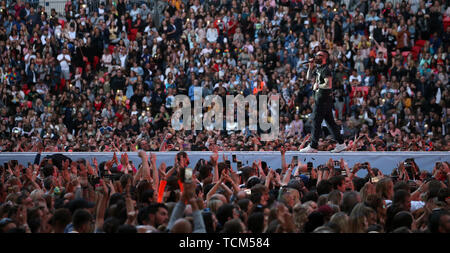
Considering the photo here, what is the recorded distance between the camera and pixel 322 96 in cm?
1246

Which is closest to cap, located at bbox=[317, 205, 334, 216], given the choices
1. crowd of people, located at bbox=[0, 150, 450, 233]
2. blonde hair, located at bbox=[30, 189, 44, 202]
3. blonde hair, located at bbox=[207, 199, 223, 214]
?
crowd of people, located at bbox=[0, 150, 450, 233]

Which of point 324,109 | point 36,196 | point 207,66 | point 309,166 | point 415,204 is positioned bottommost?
point 415,204

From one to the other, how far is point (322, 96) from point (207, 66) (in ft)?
29.4

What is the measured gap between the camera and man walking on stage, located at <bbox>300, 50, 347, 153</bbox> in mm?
12211

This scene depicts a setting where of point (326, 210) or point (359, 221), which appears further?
point (326, 210)

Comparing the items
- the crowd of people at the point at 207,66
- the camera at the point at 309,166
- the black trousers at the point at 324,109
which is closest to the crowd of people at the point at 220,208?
the camera at the point at 309,166

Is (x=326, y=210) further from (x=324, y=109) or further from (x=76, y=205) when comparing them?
(x=324, y=109)

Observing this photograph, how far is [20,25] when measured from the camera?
23.6m

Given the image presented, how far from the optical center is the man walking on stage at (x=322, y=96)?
481 inches

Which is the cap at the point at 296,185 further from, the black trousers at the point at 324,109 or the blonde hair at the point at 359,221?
the black trousers at the point at 324,109

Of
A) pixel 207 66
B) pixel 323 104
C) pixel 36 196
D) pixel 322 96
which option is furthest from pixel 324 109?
pixel 207 66

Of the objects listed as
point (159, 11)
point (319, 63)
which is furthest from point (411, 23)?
point (319, 63)

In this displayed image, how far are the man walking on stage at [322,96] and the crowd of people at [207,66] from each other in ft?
14.4
